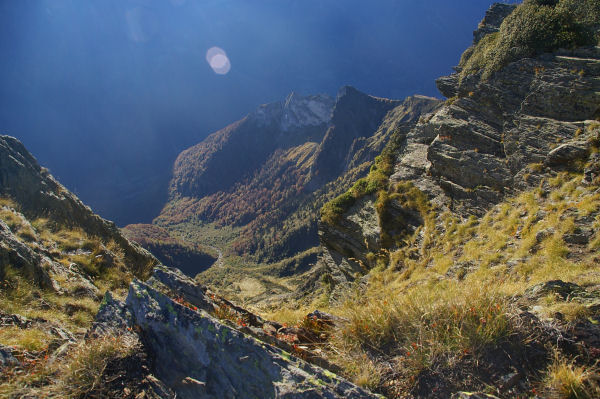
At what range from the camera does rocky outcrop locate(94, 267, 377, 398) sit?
4.25m

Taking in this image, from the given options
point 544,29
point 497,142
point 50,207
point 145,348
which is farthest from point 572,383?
point 544,29

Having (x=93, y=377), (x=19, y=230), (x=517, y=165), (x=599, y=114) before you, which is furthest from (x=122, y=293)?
(x=599, y=114)

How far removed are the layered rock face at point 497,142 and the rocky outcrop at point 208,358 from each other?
344 inches

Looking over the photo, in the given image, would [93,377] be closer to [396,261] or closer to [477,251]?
[477,251]

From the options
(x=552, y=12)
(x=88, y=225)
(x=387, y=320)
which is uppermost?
(x=552, y=12)

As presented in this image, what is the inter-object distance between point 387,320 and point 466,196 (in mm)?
14264

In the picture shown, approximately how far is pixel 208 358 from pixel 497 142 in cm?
2010

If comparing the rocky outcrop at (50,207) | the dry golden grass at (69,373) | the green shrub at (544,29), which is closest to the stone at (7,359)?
the dry golden grass at (69,373)

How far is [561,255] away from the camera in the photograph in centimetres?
903

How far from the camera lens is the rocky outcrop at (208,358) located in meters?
4.25

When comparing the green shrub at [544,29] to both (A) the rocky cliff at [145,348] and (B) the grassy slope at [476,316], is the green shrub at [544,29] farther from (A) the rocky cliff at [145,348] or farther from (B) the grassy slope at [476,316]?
(A) the rocky cliff at [145,348]

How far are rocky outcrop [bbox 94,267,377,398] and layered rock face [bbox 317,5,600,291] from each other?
8737mm

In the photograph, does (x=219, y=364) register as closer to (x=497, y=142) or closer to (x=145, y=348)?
(x=145, y=348)

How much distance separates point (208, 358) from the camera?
15.5 feet
